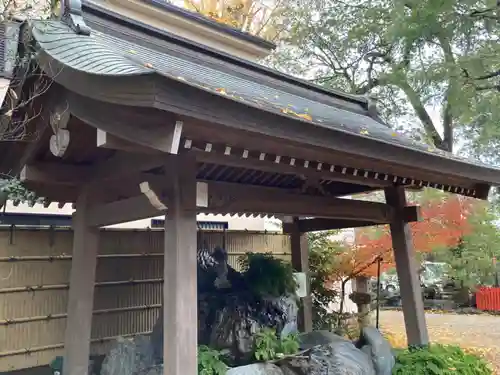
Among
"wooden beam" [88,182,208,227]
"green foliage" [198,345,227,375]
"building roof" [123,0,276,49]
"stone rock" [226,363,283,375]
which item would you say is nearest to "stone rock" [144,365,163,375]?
"green foliage" [198,345,227,375]

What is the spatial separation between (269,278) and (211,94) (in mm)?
2952

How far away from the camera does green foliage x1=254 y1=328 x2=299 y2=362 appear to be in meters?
3.87

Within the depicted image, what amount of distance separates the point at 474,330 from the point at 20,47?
9744 millimetres

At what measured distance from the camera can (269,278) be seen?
4906 mm

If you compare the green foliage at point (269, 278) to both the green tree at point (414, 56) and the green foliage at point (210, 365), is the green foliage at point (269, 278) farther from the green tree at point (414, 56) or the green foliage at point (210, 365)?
the green tree at point (414, 56)

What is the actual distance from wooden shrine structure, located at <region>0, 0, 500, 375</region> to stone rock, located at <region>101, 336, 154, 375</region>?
269 mm

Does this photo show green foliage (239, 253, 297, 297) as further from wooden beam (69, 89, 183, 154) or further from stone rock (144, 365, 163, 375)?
wooden beam (69, 89, 183, 154)

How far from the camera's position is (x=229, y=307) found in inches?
175

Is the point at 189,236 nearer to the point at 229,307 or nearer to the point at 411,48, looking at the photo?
the point at 229,307

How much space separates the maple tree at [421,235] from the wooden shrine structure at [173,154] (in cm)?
232

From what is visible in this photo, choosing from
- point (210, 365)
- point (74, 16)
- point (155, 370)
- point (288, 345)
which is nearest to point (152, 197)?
point (210, 365)

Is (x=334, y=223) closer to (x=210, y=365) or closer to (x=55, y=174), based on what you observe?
(x=210, y=365)

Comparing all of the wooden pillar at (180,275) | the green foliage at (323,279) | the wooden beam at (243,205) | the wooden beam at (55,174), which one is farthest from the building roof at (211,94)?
the green foliage at (323,279)

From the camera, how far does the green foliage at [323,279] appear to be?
24.1 feet
